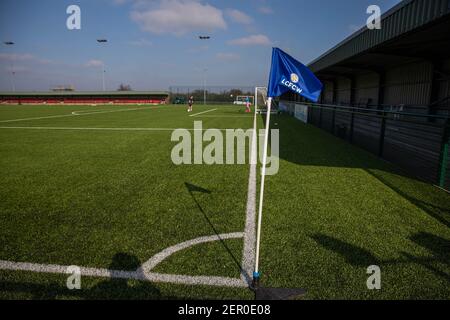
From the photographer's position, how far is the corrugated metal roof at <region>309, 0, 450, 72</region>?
21.3 feet

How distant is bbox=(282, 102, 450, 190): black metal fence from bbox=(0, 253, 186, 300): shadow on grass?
6461mm

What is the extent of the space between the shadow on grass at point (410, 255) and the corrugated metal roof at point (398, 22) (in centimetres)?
501

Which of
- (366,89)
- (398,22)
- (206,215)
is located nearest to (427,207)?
(206,215)

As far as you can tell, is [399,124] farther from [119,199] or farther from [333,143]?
[119,199]

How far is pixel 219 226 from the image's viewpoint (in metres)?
4.16

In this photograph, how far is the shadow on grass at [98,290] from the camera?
266 centimetres

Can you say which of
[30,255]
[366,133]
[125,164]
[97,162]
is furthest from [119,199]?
[366,133]

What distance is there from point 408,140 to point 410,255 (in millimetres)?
5413

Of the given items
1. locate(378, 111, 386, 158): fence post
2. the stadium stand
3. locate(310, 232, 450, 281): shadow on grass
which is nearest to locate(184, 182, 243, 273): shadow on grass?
locate(310, 232, 450, 281): shadow on grass

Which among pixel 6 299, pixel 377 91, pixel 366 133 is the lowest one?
pixel 6 299

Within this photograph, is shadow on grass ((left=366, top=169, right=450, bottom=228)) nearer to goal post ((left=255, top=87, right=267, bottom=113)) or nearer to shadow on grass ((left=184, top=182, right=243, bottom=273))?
shadow on grass ((left=184, top=182, right=243, bottom=273))

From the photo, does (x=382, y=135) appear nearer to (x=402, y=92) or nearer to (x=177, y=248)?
(x=177, y=248)

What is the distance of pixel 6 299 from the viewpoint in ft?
8.58

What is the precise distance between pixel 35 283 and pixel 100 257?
2.16 ft
